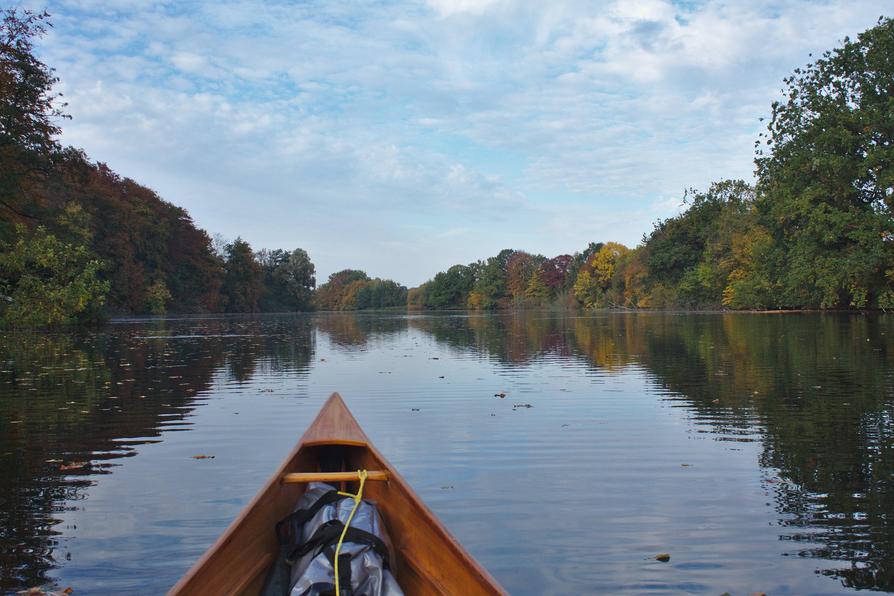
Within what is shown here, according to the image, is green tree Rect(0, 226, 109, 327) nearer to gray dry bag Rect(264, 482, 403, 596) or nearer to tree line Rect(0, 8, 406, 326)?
tree line Rect(0, 8, 406, 326)

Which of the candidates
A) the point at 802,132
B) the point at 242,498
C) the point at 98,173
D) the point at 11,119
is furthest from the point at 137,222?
the point at 242,498

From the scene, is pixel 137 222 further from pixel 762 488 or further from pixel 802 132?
pixel 762 488

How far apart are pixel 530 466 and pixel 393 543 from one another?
122 inches

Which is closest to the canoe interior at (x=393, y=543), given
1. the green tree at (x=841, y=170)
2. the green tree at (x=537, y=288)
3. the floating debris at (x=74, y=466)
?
the floating debris at (x=74, y=466)

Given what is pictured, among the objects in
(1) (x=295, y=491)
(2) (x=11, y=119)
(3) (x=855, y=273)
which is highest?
(2) (x=11, y=119)

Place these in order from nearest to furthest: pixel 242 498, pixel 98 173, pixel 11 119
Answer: pixel 242 498, pixel 11 119, pixel 98 173

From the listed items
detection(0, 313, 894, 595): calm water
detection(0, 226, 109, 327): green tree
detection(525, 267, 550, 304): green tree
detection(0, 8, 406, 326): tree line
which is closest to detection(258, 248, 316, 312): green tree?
detection(0, 8, 406, 326): tree line

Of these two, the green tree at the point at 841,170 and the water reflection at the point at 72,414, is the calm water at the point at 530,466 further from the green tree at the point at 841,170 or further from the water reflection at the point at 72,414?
the green tree at the point at 841,170

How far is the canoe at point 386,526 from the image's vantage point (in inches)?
127

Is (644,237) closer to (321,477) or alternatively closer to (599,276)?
(599,276)

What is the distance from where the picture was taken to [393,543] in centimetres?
430

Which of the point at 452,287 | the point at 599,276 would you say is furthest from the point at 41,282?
the point at 452,287

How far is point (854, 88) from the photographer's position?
36.0 m

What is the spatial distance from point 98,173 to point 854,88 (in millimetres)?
63048
